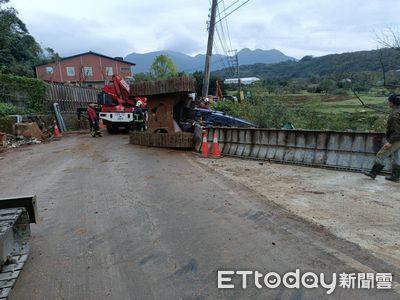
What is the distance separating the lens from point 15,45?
39.9m

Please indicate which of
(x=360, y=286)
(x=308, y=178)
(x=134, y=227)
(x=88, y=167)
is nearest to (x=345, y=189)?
(x=308, y=178)

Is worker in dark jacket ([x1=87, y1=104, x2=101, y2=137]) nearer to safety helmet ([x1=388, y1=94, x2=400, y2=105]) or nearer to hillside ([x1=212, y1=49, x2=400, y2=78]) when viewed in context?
hillside ([x1=212, y1=49, x2=400, y2=78])

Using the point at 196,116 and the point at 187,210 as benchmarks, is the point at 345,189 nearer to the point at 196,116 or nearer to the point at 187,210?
the point at 187,210

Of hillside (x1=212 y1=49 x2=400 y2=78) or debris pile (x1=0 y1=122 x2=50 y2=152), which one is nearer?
hillside (x1=212 y1=49 x2=400 y2=78)

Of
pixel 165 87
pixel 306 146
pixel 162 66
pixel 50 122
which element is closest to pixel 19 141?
pixel 50 122

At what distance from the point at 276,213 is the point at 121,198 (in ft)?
8.85

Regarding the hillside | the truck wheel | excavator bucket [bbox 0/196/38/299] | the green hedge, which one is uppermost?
the hillside

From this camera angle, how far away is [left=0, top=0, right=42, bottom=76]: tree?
35969 millimetres

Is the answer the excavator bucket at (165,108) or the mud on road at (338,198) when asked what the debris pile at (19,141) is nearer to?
the excavator bucket at (165,108)

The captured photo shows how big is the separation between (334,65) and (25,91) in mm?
27718

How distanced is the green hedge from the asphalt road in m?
13.8

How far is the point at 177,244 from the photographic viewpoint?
14.1 ft

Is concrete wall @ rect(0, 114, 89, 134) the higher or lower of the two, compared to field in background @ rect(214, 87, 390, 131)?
→ lower

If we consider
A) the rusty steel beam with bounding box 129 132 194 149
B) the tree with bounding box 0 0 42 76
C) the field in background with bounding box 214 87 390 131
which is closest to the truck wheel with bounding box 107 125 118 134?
the rusty steel beam with bounding box 129 132 194 149
